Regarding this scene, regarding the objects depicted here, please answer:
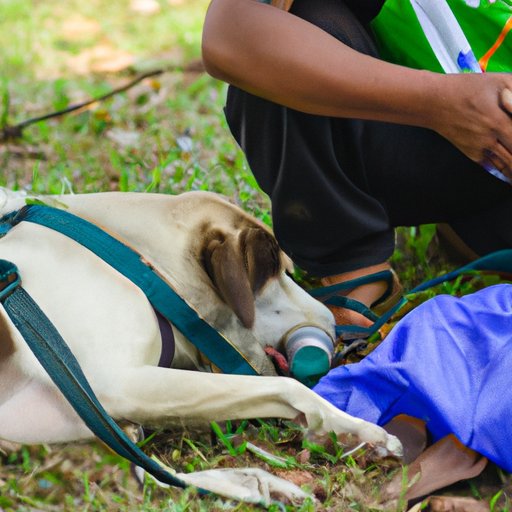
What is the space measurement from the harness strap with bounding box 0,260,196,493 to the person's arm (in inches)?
26.8

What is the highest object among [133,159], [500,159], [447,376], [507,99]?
→ [507,99]

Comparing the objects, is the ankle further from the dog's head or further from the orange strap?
the orange strap

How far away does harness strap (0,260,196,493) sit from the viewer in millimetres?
1806

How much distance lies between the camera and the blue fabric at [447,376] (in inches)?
72.5

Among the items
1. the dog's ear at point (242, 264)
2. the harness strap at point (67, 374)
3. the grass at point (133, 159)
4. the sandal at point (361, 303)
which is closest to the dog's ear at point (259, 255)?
the dog's ear at point (242, 264)

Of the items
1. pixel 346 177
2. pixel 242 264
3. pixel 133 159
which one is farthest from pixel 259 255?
pixel 133 159

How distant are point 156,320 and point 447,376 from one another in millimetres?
588

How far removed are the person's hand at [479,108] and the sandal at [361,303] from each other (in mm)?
469

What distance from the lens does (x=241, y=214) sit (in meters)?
2.24

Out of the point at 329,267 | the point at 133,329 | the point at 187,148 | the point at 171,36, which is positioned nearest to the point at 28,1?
the point at 171,36

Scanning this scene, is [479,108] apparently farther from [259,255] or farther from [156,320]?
[156,320]

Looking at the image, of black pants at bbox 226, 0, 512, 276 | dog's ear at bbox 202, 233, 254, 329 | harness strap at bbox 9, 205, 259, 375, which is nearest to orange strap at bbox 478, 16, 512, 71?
black pants at bbox 226, 0, 512, 276

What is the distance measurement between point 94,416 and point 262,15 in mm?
894

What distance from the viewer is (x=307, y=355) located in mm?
2162
